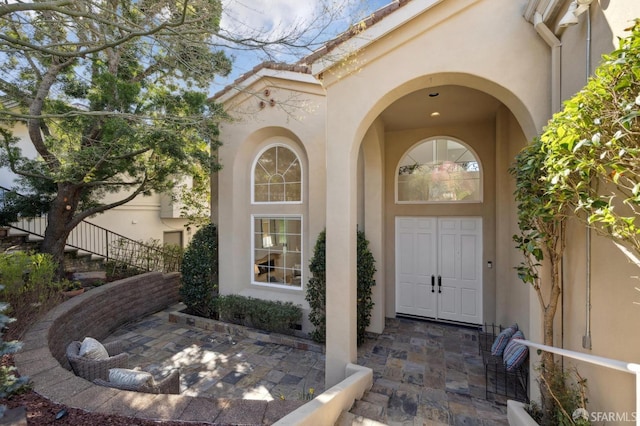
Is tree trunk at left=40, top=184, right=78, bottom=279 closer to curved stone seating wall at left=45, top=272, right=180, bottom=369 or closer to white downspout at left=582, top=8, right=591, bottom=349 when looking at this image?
curved stone seating wall at left=45, top=272, right=180, bottom=369

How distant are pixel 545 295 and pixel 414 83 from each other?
11.2 feet

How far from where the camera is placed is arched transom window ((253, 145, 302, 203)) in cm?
717

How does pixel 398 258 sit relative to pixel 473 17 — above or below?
below

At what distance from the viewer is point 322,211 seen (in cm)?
636

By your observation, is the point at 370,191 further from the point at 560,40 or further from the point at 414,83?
the point at 560,40

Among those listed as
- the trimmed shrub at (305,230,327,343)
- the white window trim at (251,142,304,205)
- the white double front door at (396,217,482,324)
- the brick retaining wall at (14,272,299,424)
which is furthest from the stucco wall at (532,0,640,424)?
the white window trim at (251,142,304,205)

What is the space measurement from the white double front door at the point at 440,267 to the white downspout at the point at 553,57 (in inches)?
149

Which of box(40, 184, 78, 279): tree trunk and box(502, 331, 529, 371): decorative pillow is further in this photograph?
box(40, 184, 78, 279): tree trunk

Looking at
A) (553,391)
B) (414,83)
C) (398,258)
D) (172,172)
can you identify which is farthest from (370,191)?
(172,172)

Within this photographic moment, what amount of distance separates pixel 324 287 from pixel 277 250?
2090mm

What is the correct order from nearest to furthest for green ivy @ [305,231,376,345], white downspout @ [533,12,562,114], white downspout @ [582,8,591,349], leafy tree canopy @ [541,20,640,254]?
leafy tree canopy @ [541,20,640,254] → white downspout @ [582,8,591,349] → white downspout @ [533,12,562,114] → green ivy @ [305,231,376,345]

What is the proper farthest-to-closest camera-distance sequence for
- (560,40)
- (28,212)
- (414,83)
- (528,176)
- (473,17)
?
(28,212) → (414,83) → (473,17) → (560,40) → (528,176)

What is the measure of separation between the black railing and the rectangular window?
4.82 m

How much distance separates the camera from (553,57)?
3.25 m
